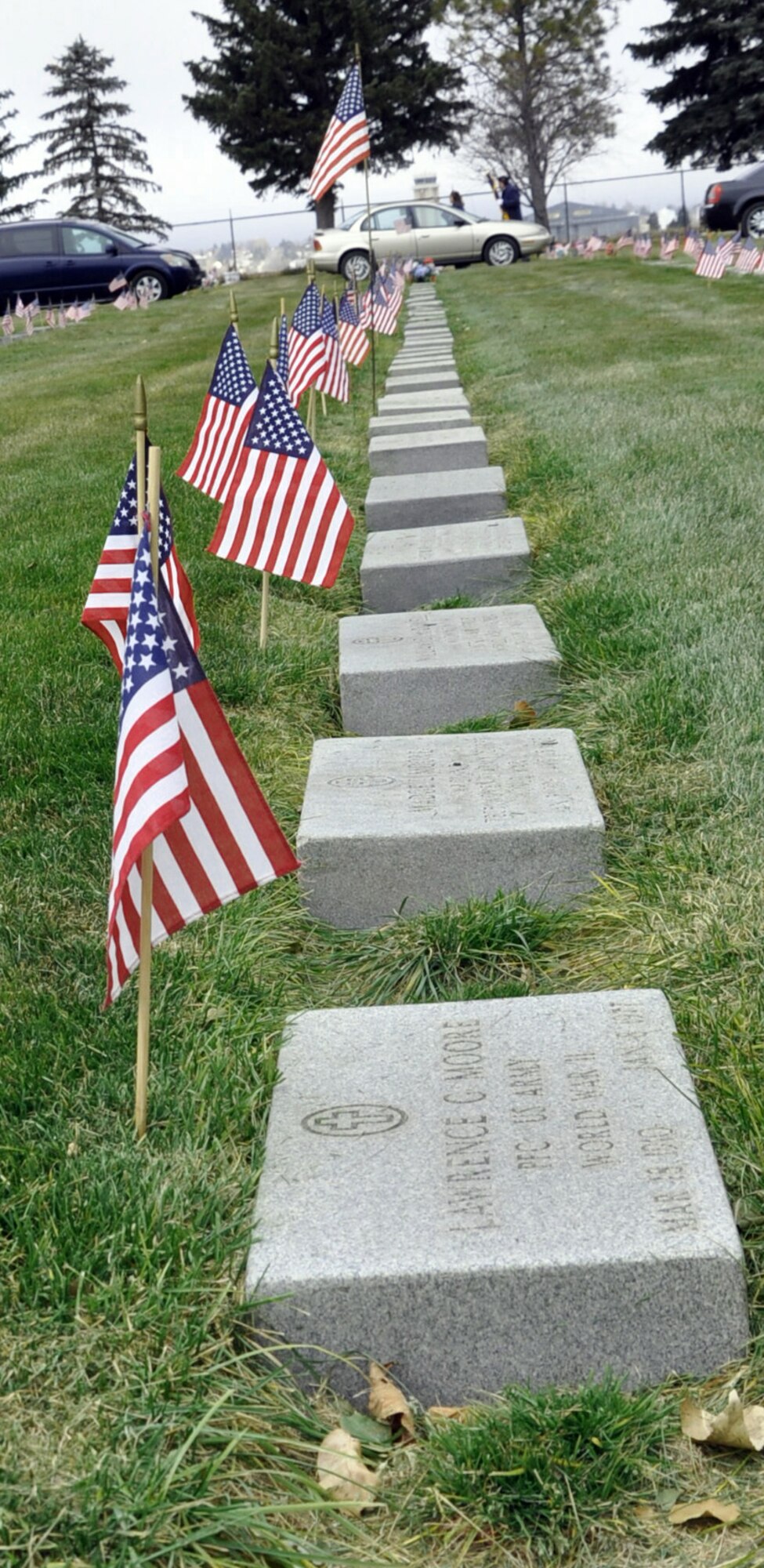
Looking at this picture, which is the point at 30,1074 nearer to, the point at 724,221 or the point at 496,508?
the point at 496,508

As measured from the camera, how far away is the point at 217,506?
297 inches

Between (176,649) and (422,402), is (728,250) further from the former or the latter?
(176,649)

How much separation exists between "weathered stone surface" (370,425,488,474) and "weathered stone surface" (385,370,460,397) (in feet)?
9.38

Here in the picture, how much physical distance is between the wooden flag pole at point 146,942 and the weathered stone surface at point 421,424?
6588 mm

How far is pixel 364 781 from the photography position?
3.82 metres

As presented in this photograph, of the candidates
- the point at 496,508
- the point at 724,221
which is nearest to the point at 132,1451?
the point at 496,508

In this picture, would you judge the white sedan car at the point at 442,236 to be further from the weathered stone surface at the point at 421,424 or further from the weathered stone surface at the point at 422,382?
the weathered stone surface at the point at 421,424

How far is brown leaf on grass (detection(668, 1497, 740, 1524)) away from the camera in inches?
78.3

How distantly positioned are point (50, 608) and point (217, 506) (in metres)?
1.97

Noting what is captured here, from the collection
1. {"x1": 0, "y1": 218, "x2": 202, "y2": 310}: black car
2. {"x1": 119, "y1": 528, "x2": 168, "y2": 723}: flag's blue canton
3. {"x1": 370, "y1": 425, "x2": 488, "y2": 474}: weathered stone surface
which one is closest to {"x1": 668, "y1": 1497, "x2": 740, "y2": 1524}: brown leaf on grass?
{"x1": 119, "y1": 528, "x2": 168, "y2": 723}: flag's blue canton

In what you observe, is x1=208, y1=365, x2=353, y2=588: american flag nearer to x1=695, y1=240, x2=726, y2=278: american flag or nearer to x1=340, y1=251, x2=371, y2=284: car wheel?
x1=695, y1=240, x2=726, y2=278: american flag

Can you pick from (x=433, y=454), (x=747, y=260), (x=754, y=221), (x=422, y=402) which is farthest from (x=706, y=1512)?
(x=754, y=221)

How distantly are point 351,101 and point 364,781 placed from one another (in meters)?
8.34

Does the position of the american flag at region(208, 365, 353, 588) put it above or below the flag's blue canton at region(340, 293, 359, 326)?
below
